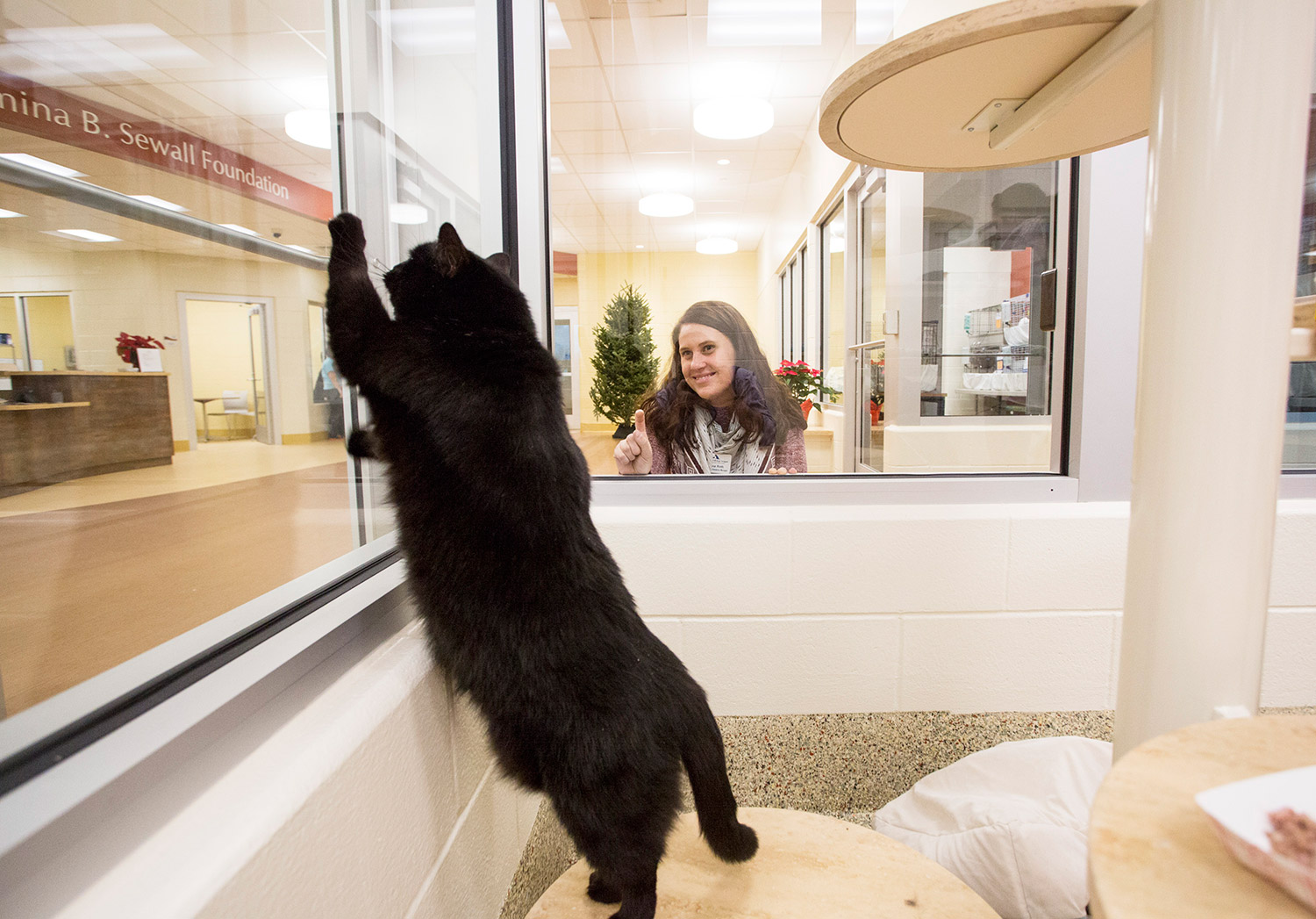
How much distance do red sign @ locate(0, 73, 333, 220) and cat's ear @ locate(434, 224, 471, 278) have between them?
291 millimetres

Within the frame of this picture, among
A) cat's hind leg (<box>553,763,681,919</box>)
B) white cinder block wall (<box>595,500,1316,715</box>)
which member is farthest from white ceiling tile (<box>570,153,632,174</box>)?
cat's hind leg (<box>553,763,681,919</box>)

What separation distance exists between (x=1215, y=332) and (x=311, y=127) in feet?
3.79

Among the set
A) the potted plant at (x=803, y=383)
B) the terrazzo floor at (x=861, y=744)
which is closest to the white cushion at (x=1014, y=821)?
the terrazzo floor at (x=861, y=744)

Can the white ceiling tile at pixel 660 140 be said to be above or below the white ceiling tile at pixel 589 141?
above

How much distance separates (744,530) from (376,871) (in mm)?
919

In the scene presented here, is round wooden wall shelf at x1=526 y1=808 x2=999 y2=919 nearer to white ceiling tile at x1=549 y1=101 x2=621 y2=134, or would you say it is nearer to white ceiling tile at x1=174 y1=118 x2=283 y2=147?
white ceiling tile at x1=174 y1=118 x2=283 y2=147

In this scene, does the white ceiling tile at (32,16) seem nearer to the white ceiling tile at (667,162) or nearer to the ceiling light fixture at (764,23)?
the white ceiling tile at (667,162)

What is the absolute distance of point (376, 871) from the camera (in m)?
0.56

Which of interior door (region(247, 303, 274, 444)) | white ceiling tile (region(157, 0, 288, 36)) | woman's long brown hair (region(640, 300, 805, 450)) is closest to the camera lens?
interior door (region(247, 303, 274, 444))

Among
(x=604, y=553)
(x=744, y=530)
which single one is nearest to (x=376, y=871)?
(x=604, y=553)

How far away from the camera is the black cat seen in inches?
25.4

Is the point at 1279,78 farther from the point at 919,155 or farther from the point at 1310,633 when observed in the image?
the point at 1310,633

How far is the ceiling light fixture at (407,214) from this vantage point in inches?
39.5

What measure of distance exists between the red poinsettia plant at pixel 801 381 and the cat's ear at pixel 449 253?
41.4 inches
